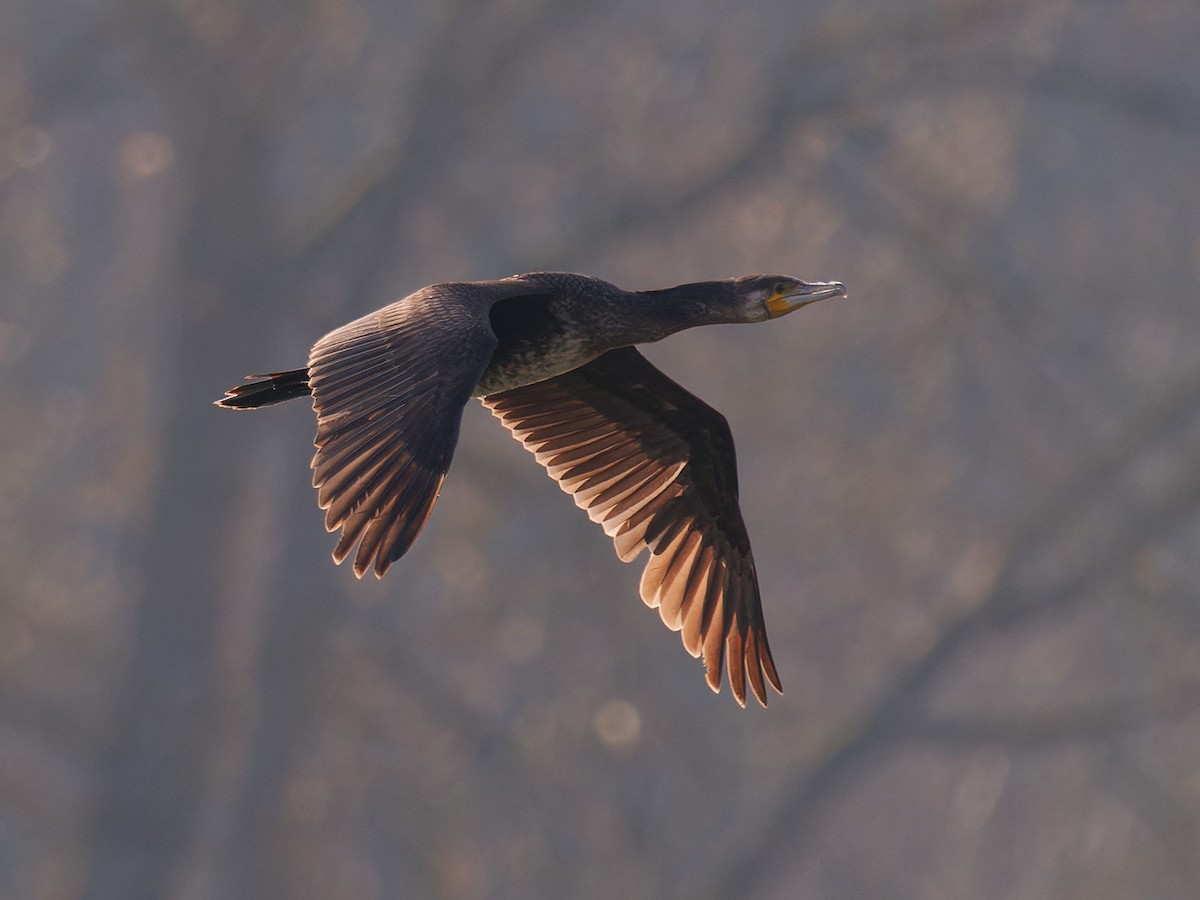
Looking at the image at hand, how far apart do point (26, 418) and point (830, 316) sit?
183 inches

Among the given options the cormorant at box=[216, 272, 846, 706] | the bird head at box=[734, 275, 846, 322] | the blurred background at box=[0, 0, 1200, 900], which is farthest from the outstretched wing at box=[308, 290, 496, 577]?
the blurred background at box=[0, 0, 1200, 900]

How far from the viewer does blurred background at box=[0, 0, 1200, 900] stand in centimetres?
1243

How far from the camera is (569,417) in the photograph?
652cm

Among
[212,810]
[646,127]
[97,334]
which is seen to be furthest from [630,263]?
[212,810]

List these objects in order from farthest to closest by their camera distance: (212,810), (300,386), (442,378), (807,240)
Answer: (212,810), (807,240), (300,386), (442,378)

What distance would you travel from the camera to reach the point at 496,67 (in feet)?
42.9

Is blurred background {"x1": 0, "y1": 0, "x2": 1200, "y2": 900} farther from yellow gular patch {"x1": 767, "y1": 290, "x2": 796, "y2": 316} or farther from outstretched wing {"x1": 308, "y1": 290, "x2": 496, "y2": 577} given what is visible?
outstretched wing {"x1": 308, "y1": 290, "x2": 496, "y2": 577}

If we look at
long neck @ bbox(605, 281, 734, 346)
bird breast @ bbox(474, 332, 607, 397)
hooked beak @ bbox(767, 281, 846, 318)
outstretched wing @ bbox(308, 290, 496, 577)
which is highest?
outstretched wing @ bbox(308, 290, 496, 577)

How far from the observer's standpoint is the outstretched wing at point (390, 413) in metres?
4.82

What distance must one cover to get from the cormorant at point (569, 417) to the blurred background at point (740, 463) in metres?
5.78

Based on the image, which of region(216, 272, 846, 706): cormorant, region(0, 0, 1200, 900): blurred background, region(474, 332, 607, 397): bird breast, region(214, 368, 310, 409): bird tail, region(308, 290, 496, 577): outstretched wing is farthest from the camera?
region(0, 0, 1200, 900): blurred background

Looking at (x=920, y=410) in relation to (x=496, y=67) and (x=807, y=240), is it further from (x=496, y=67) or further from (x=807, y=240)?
(x=496, y=67)

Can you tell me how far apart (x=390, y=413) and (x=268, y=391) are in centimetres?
108

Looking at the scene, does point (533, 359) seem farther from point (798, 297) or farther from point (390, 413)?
point (390, 413)
